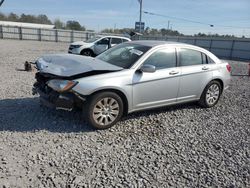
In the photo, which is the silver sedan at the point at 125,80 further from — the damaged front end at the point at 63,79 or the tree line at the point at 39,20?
the tree line at the point at 39,20

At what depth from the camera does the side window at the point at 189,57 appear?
5.21m

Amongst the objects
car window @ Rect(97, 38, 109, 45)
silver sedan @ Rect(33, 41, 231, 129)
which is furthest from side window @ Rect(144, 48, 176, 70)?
car window @ Rect(97, 38, 109, 45)

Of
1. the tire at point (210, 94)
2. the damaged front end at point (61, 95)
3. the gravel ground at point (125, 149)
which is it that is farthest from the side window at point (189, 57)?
the damaged front end at point (61, 95)

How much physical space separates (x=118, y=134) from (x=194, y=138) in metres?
1.39

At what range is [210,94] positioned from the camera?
589cm

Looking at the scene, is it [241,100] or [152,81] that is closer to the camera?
[152,81]

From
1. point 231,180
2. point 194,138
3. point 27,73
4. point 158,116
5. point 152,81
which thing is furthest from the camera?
point 27,73

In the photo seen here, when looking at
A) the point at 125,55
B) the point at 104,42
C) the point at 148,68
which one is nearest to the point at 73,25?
the point at 104,42

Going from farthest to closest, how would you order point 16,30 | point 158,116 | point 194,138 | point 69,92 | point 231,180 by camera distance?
point 16,30, point 158,116, point 194,138, point 69,92, point 231,180

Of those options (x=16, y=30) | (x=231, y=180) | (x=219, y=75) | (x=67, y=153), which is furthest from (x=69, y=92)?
(x=16, y=30)

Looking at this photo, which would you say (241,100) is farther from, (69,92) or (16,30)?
(16,30)

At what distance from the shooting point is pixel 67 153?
3.51 m

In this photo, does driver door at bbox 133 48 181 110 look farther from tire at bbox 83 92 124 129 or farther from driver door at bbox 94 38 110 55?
driver door at bbox 94 38 110 55

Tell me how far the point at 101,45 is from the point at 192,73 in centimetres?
1025
